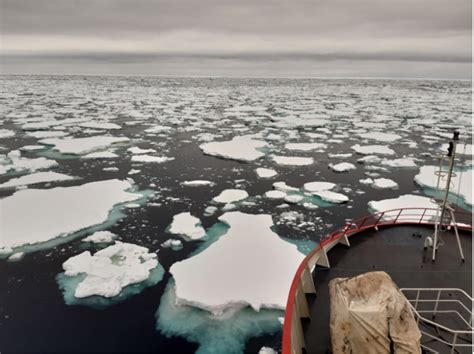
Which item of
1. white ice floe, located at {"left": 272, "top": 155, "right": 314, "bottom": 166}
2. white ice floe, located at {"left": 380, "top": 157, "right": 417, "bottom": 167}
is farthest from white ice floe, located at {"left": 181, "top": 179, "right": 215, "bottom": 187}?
white ice floe, located at {"left": 380, "top": 157, "right": 417, "bottom": 167}

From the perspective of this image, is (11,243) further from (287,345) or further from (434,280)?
(434,280)

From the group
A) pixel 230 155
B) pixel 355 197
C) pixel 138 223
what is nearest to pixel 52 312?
pixel 138 223

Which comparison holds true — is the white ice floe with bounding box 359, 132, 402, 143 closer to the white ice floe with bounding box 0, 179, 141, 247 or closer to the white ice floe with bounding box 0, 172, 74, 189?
the white ice floe with bounding box 0, 179, 141, 247

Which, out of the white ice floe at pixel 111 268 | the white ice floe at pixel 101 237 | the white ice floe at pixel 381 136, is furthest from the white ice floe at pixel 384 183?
the white ice floe at pixel 101 237

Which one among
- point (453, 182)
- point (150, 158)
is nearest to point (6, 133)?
point (150, 158)

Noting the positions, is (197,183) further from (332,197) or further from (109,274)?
(109,274)
